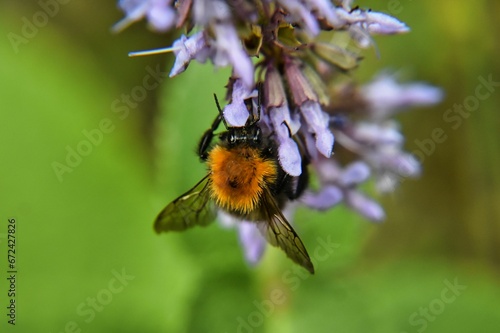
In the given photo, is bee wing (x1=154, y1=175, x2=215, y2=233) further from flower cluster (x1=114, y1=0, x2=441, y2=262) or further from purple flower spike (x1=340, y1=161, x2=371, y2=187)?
purple flower spike (x1=340, y1=161, x2=371, y2=187)

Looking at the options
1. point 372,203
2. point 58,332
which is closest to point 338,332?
point 372,203

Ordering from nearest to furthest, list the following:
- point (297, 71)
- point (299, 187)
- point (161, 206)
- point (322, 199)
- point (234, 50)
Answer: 1. point (234, 50)
2. point (297, 71)
3. point (299, 187)
4. point (322, 199)
5. point (161, 206)

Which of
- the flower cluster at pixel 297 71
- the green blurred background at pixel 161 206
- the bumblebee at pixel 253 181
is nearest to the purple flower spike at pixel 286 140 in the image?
the flower cluster at pixel 297 71

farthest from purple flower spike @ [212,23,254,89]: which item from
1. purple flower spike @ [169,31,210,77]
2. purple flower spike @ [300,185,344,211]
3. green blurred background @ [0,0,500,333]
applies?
green blurred background @ [0,0,500,333]

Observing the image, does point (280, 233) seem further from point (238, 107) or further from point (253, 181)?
point (238, 107)

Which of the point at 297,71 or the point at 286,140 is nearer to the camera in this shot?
the point at 286,140

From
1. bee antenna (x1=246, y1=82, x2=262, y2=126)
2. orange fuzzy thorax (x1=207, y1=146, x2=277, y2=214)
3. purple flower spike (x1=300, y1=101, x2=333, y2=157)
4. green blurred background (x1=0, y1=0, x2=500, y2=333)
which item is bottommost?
green blurred background (x1=0, y1=0, x2=500, y2=333)

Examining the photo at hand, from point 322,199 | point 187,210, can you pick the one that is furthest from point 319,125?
point 187,210
